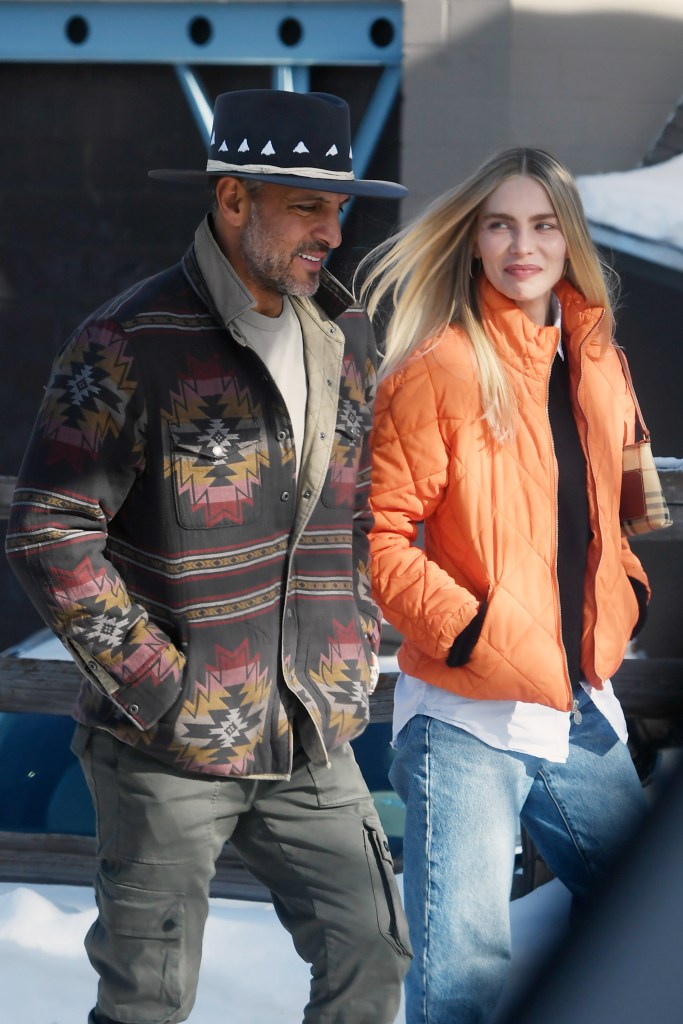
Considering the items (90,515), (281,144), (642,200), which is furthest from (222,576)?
(642,200)

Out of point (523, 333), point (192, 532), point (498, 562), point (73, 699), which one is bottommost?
point (73, 699)

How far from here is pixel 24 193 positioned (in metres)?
6.54

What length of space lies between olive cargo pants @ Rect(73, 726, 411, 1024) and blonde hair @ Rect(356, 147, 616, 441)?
800 mm

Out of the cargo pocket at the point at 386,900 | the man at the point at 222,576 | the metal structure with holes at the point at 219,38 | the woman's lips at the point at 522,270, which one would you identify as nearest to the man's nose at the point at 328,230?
the man at the point at 222,576

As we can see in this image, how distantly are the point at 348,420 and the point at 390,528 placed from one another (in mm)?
241

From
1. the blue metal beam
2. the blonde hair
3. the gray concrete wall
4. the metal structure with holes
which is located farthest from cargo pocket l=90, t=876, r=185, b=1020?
the blue metal beam

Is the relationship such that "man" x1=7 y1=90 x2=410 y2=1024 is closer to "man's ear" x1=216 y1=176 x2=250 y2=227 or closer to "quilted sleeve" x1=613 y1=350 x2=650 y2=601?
"man's ear" x1=216 y1=176 x2=250 y2=227

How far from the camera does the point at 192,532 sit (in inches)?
75.6

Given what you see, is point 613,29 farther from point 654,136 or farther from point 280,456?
point 280,456

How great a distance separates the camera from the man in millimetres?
1871

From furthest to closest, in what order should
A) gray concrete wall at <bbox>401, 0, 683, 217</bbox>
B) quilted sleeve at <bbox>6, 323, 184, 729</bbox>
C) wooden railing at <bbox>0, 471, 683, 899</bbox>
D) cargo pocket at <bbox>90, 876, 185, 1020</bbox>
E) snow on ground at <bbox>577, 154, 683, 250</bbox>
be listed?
snow on ground at <bbox>577, 154, 683, 250</bbox> → gray concrete wall at <bbox>401, 0, 683, 217</bbox> → wooden railing at <bbox>0, 471, 683, 899</bbox> → cargo pocket at <bbox>90, 876, 185, 1020</bbox> → quilted sleeve at <bbox>6, 323, 184, 729</bbox>

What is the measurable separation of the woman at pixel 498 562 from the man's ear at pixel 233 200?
0.44 meters

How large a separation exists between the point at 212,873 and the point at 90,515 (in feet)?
2.08

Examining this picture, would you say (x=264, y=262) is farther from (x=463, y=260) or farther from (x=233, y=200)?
(x=463, y=260)
